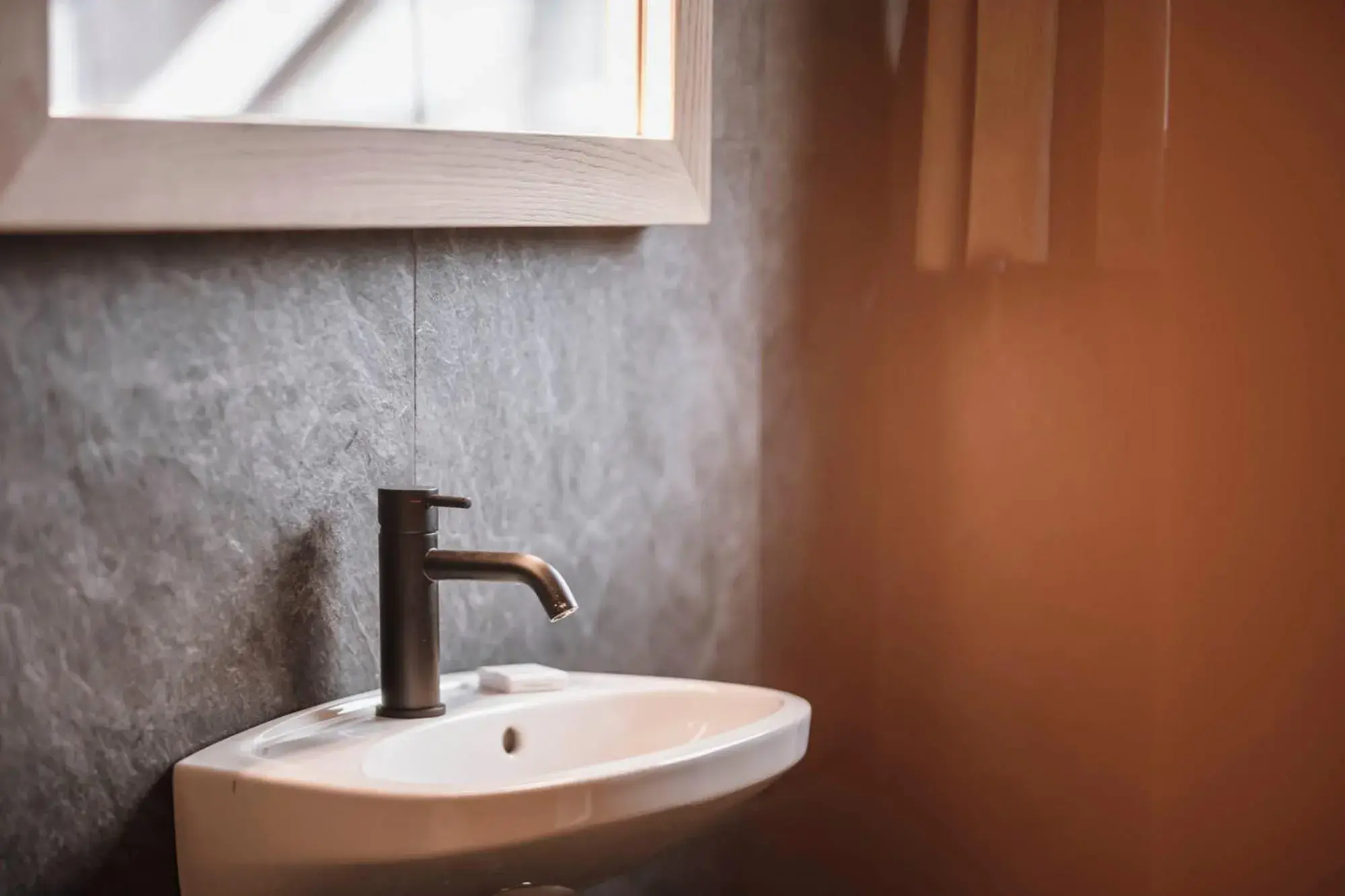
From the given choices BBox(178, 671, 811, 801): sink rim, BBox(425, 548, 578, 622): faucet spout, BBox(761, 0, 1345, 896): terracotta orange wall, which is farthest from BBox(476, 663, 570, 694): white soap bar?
BBox(761, 0, 1345, 896): terracotta orange wall

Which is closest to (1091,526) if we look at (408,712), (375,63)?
(408,712)


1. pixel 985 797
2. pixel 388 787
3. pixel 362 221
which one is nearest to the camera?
pixel 388 787

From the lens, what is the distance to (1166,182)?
4.54 ft

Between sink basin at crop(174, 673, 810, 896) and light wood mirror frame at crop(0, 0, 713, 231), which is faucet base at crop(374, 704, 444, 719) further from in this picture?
light wood mirror frame at crop(0, 0, 713, 231)

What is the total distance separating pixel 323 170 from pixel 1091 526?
793mm

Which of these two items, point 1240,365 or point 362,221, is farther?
point 1240,365

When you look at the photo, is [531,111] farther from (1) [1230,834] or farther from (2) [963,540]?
(1) [1230,834]

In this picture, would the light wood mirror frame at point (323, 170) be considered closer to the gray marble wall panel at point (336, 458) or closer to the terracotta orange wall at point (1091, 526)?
the gray marble wall panel at point (336, 458)

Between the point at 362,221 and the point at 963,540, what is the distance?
2.38ft

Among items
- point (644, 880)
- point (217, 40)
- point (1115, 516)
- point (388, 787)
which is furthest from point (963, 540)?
point (217, 40)

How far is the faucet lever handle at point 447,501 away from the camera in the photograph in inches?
46.4

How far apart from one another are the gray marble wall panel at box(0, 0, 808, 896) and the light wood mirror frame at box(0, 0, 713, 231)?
53 mm

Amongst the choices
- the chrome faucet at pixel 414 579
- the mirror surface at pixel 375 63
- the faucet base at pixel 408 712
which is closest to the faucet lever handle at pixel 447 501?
the chrome faucet at pixel 414 579

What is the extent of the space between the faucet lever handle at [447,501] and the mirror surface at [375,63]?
0.29 m
